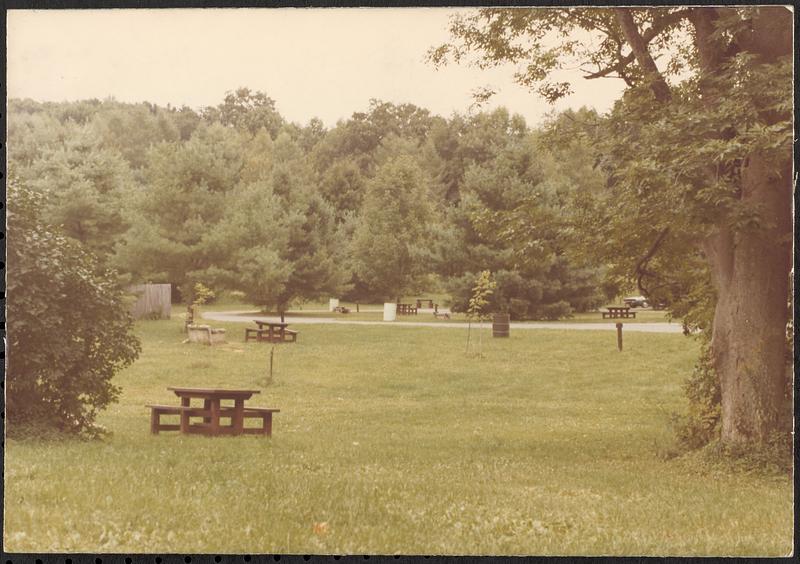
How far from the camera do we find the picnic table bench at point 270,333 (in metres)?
16.0

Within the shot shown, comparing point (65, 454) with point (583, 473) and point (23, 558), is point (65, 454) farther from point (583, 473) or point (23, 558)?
point (583, 473)

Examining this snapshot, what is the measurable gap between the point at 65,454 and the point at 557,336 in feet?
34.1

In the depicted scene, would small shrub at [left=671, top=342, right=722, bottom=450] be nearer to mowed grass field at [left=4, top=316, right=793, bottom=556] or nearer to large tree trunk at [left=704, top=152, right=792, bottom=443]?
mowed grass field at [left=4, top=316, right=793, bottom=556]

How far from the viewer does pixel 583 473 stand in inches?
513

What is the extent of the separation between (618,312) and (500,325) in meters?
2.61

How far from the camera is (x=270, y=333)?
16.5 m

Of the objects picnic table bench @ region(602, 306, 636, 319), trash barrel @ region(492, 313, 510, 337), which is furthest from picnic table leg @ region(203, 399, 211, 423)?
picnic table bench @ region(602, 306, 636, 319)

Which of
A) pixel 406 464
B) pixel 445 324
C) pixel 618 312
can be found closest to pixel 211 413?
pixel 406 464

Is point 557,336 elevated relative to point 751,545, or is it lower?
elevated

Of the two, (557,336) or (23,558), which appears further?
(557,336)

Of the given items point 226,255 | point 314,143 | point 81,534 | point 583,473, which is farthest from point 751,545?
point 226,255

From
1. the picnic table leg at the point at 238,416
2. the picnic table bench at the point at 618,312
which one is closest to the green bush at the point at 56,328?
the picnic table leg at the point at 238,416

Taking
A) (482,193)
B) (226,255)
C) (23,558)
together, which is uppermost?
(482,193)

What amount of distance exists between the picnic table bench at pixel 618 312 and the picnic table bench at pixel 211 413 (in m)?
7.35
